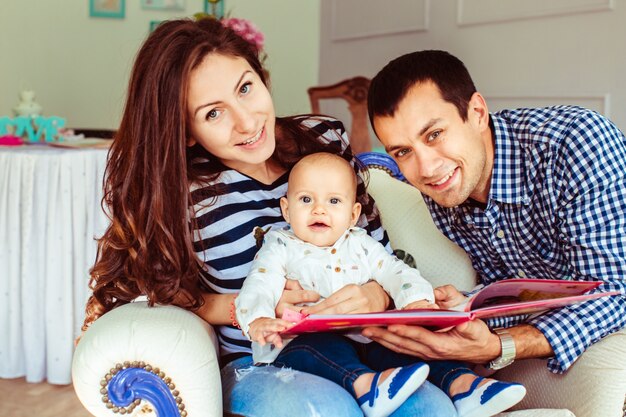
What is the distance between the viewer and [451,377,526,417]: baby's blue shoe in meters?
1.20

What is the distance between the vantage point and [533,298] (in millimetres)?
1554

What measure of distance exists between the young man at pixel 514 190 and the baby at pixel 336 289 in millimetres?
80

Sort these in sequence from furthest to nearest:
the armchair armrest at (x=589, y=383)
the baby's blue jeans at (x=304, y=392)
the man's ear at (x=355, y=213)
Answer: the man's ear at (x=355, y=213), the armchair armrest at (x=589, y=383), the baby's blue jeans at (x=304, y=392)

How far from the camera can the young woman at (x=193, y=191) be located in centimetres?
147

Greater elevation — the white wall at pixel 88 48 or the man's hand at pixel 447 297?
the white wall at pixel 88 48

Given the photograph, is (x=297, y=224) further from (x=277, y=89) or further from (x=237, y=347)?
(x=277, y=89)

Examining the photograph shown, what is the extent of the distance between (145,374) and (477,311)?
0.63 metres

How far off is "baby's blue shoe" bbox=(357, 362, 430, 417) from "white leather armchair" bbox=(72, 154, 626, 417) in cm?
25

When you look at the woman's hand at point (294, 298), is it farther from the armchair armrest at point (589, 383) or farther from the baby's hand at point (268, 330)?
the armchair armrest at point (589, 383)

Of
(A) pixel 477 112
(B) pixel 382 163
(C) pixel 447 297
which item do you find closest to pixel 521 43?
(B) pixel 382 163

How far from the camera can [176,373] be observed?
129cm

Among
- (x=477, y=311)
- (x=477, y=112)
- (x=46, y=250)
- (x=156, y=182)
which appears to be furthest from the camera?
(x=46, y=250)

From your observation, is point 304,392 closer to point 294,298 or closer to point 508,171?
point 294,298

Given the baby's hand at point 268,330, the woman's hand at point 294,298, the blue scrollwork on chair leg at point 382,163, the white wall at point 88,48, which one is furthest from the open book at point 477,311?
the white wall at point 88,48
